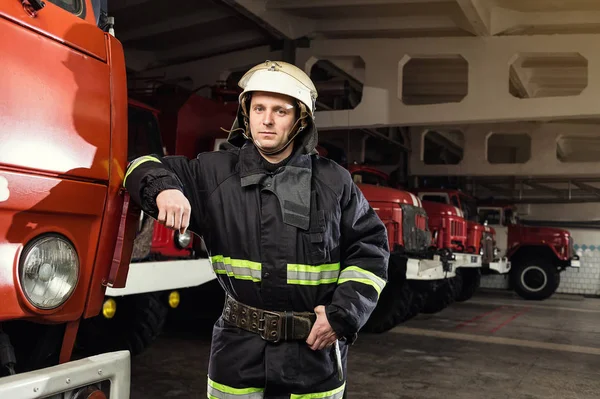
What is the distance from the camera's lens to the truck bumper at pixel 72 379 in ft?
4.91

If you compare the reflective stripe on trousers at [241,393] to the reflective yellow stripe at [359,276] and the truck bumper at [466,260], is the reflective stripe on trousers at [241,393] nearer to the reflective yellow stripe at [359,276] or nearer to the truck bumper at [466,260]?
the reflective yellow stripe at [359,276]

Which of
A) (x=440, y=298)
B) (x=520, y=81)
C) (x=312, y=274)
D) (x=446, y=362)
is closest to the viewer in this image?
(x=312, y=274)

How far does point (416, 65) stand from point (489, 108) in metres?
3.66

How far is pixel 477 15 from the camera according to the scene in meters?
7.64

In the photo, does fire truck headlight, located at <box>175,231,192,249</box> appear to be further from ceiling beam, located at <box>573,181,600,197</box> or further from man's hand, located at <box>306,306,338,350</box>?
A: ceiling beam, located at <box>573,181,600,197</box>

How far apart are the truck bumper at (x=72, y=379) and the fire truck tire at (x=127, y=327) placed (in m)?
3.13

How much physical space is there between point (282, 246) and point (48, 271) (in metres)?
0.71

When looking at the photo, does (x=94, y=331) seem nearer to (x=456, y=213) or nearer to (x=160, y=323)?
(x=160, y=323)

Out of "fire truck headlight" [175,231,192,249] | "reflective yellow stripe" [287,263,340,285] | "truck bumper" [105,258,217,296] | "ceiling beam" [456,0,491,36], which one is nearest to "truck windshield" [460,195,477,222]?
"ceiling beam" [456,0,491,36]

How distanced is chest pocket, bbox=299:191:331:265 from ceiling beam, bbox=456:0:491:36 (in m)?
5.95

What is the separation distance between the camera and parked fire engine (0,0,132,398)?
164 cm

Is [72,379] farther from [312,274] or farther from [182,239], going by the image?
[182,239]

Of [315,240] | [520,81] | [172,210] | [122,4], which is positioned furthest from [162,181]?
[520,81]

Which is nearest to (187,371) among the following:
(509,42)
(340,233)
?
(340,233)
